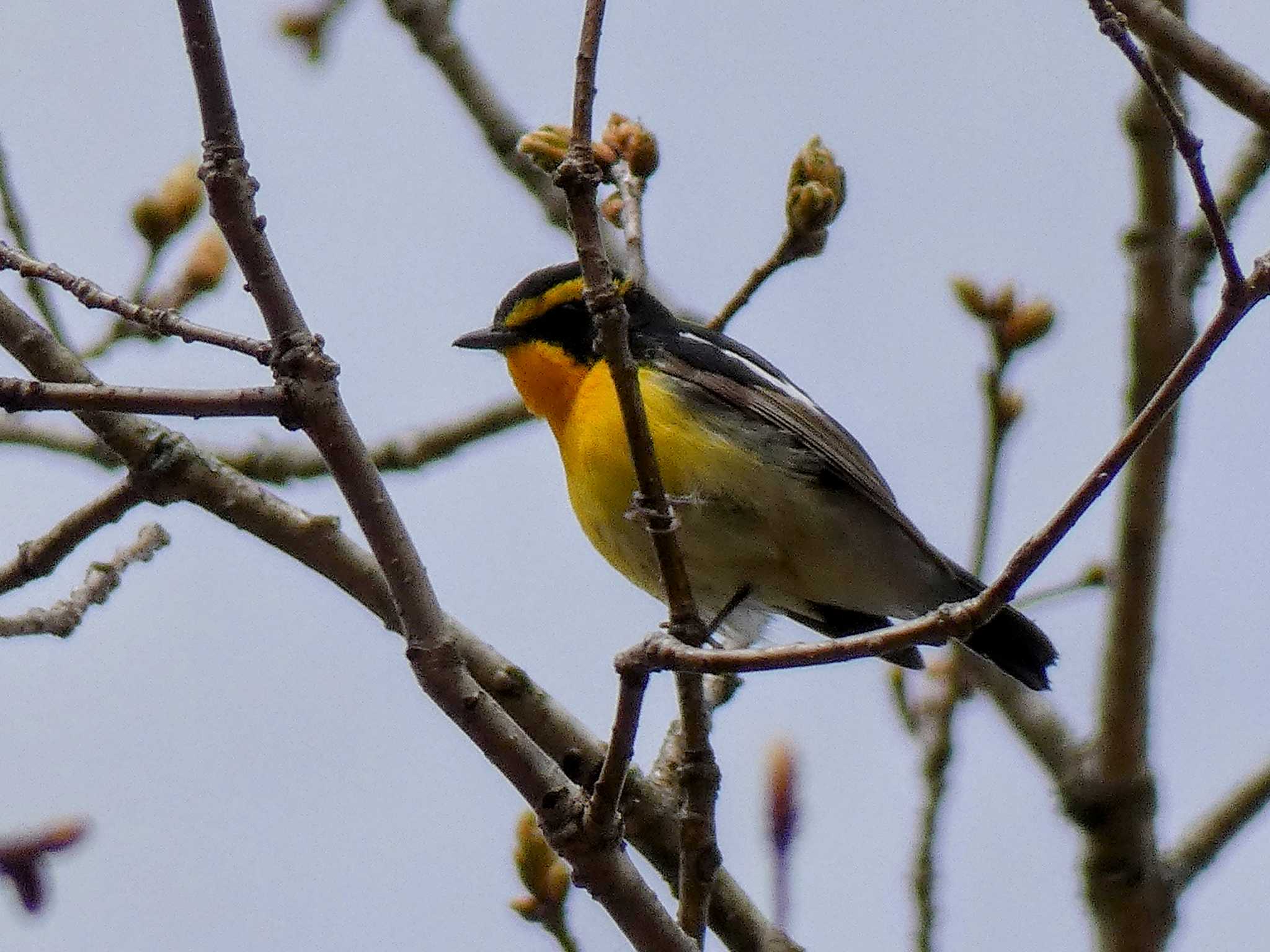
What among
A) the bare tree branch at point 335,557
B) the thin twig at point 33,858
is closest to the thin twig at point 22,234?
the bare tree branch at point 335,557

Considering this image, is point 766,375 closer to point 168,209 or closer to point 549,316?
point 549,316

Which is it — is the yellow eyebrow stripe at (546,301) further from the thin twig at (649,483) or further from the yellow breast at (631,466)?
the thin twig at (649,483)

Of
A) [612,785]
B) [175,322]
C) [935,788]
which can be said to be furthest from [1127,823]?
[175,322]

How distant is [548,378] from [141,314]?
2.37 meters

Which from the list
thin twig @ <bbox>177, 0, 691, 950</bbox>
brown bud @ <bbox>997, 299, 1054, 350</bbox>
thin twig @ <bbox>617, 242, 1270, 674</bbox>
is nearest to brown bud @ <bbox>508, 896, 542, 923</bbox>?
thin twig @ <bbox>177, 0, 691, 950</bbox>

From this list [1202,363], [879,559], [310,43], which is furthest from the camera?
[310,43]

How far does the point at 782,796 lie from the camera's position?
3533mm

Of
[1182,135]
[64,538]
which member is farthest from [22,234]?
[1182,135]

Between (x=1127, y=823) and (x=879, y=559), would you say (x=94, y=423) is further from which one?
(x=1127, y=823)

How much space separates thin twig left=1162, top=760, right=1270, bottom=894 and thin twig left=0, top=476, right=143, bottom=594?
119 inches

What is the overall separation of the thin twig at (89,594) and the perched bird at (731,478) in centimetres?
124

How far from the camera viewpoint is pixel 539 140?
4195 millimetres

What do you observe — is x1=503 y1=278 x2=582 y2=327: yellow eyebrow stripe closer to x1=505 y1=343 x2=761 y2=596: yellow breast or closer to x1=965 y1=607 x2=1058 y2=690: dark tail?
x1=505 y1=343 x2=761 y2=596: yellow breast

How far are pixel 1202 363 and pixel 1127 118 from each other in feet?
8.32
